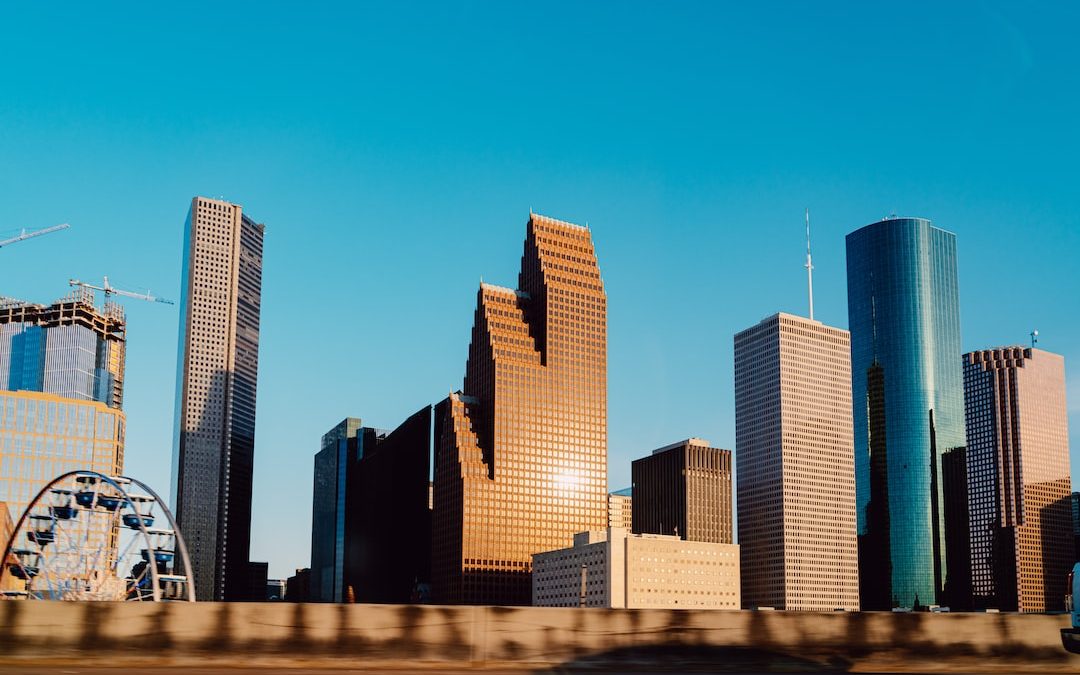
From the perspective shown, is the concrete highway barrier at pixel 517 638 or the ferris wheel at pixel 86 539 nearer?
the concrete highway barrier at pixel 517 638

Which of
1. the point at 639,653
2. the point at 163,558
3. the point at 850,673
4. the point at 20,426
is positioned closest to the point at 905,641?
the point at 850,673

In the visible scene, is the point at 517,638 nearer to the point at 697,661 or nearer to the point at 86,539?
the point at 697,661

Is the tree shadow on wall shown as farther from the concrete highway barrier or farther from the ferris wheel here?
the ferris wheel

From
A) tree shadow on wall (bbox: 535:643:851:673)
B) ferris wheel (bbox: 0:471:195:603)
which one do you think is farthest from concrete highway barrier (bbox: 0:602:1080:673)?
ferris wheel (bbox: 0:471:195:603)

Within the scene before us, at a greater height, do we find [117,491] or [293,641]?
[117,491]

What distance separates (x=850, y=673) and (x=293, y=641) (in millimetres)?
11411

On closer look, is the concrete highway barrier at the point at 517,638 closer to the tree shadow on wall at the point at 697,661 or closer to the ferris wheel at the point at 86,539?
the tree shadow on wall at the point at 697,661

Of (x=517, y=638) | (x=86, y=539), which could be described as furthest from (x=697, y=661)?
(x=86, y=539)

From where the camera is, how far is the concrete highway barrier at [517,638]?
22.3m

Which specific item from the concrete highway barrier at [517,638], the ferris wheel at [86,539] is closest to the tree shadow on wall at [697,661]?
the concrete highway barrier at [517,638]

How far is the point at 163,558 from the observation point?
85312mm

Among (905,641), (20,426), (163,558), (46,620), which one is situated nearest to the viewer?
(46,620)

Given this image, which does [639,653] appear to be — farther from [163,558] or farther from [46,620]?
[163,558]

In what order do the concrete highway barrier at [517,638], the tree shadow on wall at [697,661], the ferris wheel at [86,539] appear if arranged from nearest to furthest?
the concrete highway barrier at [517,638]
the tree shadow on wall at [697,661]
the ferris wheel at [86,539]
